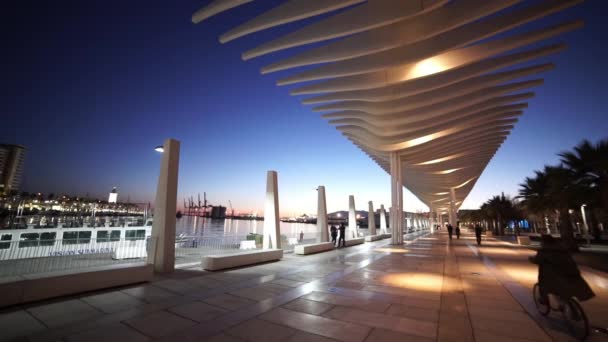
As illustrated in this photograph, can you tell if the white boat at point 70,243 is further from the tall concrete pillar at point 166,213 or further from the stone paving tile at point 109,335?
the stone paving tile at point 109,335

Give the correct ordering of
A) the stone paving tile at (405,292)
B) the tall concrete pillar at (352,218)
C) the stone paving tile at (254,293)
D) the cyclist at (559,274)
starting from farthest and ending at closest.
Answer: the tall concrete pillar at (352,218) < the stone paving tile at (405,292) < the stone paving tile at (254,293) < the cyclist at (559,274)

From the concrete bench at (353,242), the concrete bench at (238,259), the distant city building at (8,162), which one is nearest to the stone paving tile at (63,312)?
the concrete bench at (238,259)

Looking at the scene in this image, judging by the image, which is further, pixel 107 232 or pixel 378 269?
pixel 107 232

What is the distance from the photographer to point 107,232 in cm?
2233

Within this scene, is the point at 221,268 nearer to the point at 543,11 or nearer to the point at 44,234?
the point at 543,11

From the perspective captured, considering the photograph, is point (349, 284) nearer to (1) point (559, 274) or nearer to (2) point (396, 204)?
(1) point (559, 274)

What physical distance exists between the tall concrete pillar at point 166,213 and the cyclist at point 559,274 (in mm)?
9267

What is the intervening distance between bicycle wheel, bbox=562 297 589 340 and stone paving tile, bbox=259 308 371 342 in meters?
3.16

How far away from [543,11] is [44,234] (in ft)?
95.3

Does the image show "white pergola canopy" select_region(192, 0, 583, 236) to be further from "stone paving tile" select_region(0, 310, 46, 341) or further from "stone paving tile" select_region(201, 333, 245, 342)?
"stone paving tile" select_region(0, 310, 46, 341)

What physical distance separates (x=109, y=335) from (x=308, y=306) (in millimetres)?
3345

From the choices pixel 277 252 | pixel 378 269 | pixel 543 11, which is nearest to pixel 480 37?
pixel 543 11

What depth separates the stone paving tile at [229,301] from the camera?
17.7ft

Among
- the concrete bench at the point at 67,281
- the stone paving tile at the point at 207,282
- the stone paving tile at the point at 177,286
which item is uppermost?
the concrete bench at the point at 67,281
